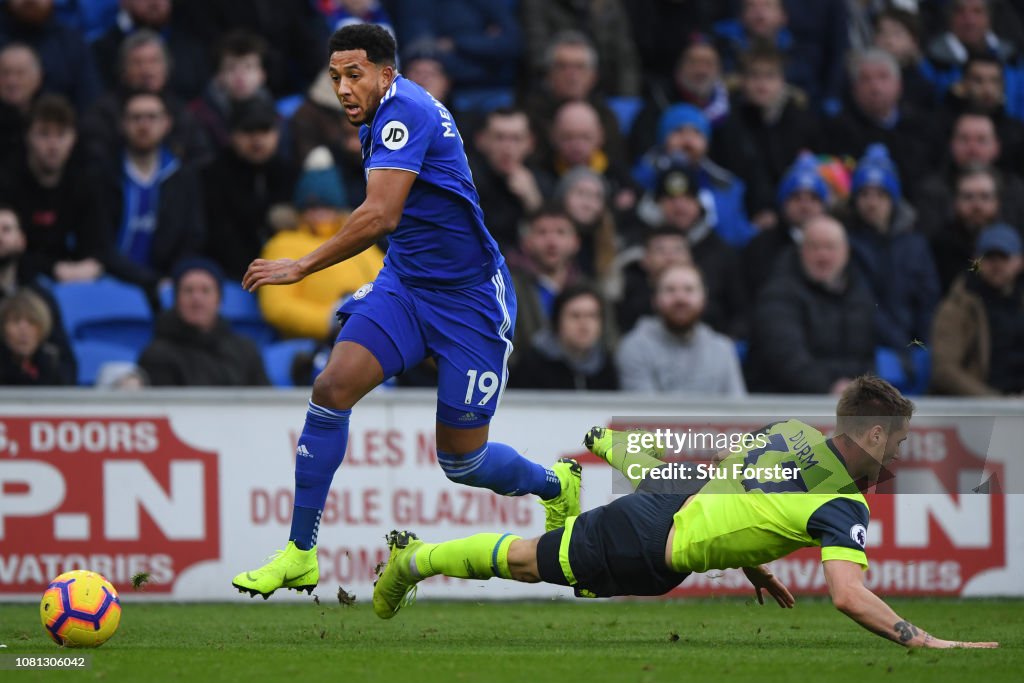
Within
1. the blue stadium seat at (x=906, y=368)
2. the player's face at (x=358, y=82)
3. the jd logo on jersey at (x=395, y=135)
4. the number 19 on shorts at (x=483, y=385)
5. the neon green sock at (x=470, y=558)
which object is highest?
the player's face at (x=358, y=82)

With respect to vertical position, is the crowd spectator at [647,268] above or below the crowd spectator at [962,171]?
below

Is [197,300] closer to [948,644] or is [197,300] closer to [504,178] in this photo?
[504,178]

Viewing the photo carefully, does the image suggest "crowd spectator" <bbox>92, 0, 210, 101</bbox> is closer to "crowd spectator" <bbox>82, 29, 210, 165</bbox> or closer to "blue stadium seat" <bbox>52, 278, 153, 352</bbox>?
"crowd spectator" <bbox>82, 29, 210, 165</bbox>

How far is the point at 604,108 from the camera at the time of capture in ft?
45.9

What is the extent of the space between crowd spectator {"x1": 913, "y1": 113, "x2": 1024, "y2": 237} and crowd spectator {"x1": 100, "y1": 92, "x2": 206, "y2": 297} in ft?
20.2

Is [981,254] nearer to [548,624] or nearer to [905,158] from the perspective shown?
[905,158]

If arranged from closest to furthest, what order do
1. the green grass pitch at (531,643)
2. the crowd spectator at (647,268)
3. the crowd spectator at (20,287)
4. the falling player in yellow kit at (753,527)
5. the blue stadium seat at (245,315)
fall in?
the green grass pitch at (531,643) < the falling player in yellow kit at (753,527) < the crowd spectator at (20,287) < the blue stadium seat at (245,315) < the crowd spectator at (647,268)

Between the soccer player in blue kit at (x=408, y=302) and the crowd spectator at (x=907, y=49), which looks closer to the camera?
the soccer player in blue kit at (x=408, y=302)

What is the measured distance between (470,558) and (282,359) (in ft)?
14.6

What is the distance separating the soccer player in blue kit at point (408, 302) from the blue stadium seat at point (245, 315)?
445cm

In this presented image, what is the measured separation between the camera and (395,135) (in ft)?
23.7

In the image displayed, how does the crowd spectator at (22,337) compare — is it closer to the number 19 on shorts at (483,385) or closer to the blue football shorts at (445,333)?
the blue football shorts at (445,333)

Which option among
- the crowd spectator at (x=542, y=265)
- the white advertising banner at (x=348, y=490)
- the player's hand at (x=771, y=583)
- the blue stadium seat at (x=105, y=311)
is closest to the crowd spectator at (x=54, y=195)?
the blue stadium seat at (x=105, y=311)

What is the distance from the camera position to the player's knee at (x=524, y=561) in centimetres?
720
